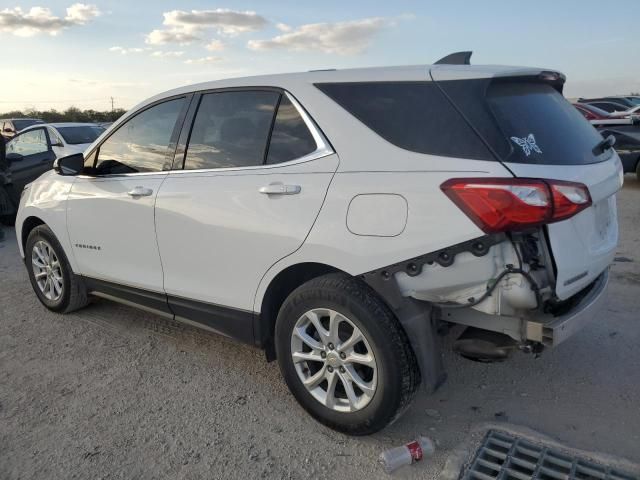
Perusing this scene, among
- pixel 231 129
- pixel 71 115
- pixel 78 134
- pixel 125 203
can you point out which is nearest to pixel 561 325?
pixel 231 129

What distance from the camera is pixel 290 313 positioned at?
9.75 ft

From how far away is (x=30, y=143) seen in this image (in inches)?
417

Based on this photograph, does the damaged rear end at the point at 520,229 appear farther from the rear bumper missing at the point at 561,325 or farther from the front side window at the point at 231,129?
the front side window at the point at 231,129

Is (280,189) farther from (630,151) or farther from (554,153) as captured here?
(630,151)

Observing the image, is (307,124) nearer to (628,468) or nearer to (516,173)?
(516,173)

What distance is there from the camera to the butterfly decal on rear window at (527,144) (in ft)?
→ 8.16

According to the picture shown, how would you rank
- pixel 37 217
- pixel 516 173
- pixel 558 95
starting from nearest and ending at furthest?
1. pixel 516 173
2. pixel 558 95
3. pixel 37 217

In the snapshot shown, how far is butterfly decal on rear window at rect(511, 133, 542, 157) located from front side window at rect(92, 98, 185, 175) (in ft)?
7.26

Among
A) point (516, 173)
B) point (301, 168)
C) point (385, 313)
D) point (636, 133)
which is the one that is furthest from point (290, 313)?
point (636, 133)

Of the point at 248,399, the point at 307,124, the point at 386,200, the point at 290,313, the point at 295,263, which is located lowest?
the point at 248,399

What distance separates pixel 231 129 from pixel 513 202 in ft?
5.81

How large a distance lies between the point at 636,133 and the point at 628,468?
10286 millimetres

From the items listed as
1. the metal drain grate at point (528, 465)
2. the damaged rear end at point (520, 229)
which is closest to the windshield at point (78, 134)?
the damaged rear end at point (520, 229)

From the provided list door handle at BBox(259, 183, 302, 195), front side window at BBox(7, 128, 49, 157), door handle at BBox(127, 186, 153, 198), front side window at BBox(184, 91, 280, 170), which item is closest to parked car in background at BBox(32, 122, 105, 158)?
front side window at BBox(7, 128, 49, 157)
